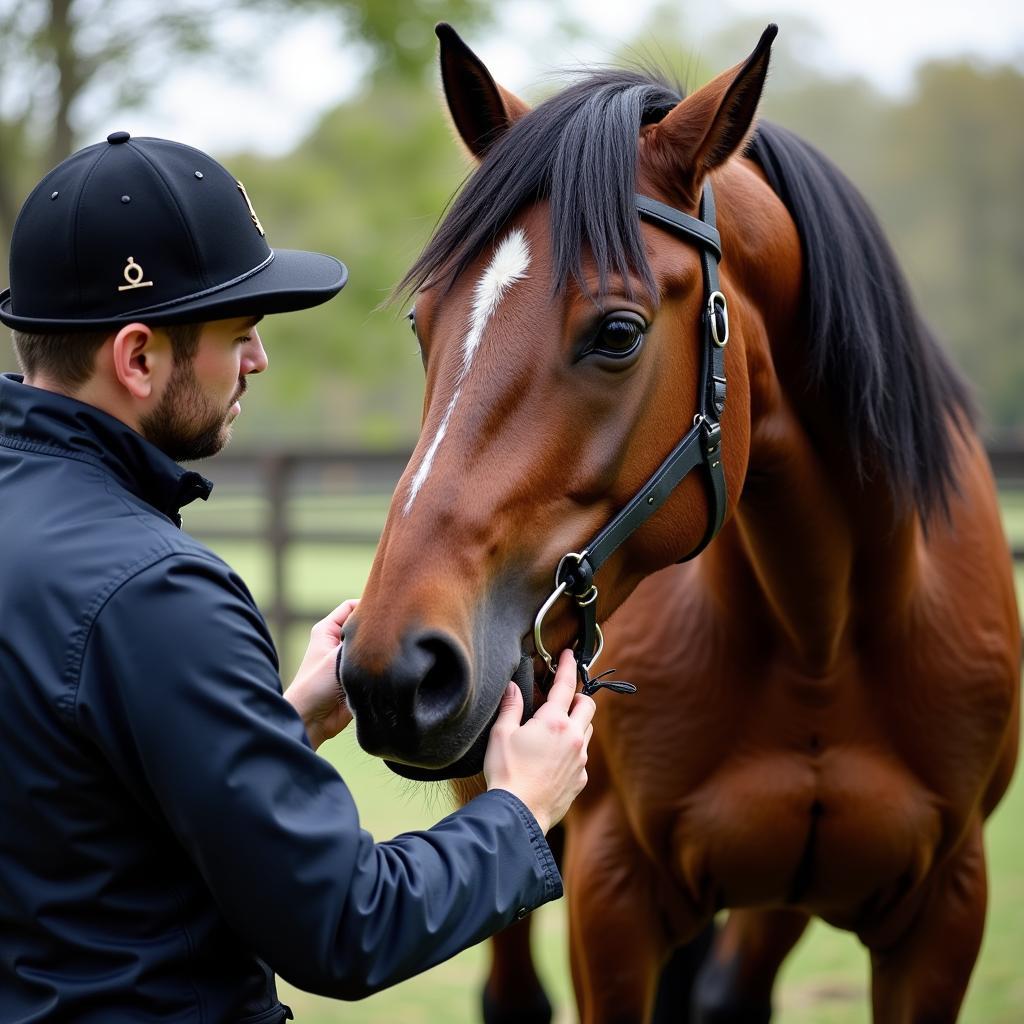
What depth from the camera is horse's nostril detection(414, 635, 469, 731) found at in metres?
1.61

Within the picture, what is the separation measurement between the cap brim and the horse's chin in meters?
0.63

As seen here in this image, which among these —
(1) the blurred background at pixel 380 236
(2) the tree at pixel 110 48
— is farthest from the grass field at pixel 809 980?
(2) the tree at pixel 110 48

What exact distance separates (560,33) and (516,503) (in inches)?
511

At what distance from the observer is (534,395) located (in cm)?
187

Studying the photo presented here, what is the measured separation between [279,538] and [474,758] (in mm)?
7800

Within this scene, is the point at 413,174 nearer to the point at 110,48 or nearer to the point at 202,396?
Result: the point at 110,48

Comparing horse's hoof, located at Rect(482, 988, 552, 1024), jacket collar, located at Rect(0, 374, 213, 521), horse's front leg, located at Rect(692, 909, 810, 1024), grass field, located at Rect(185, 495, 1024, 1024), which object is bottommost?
grass field, located at Rect(185, 495, 1024, 1024)

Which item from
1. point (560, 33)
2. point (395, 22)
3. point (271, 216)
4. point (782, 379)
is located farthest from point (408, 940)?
point (271, 216)

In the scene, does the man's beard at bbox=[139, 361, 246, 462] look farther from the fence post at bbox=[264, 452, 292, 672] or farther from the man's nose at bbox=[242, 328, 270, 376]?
the fence post at bbox=[264, 452, 292, 672]

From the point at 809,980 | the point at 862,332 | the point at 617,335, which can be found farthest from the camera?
the point at 809,980

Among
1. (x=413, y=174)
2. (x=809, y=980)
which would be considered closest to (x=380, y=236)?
(x=413, y=174)

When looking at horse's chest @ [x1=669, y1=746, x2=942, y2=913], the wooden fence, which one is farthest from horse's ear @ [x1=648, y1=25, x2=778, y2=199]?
the wooden fence

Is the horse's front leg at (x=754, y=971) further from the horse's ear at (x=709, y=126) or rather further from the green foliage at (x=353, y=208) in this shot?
the green foliage at (x=353, y=208)

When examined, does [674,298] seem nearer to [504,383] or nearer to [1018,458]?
[504,383]
